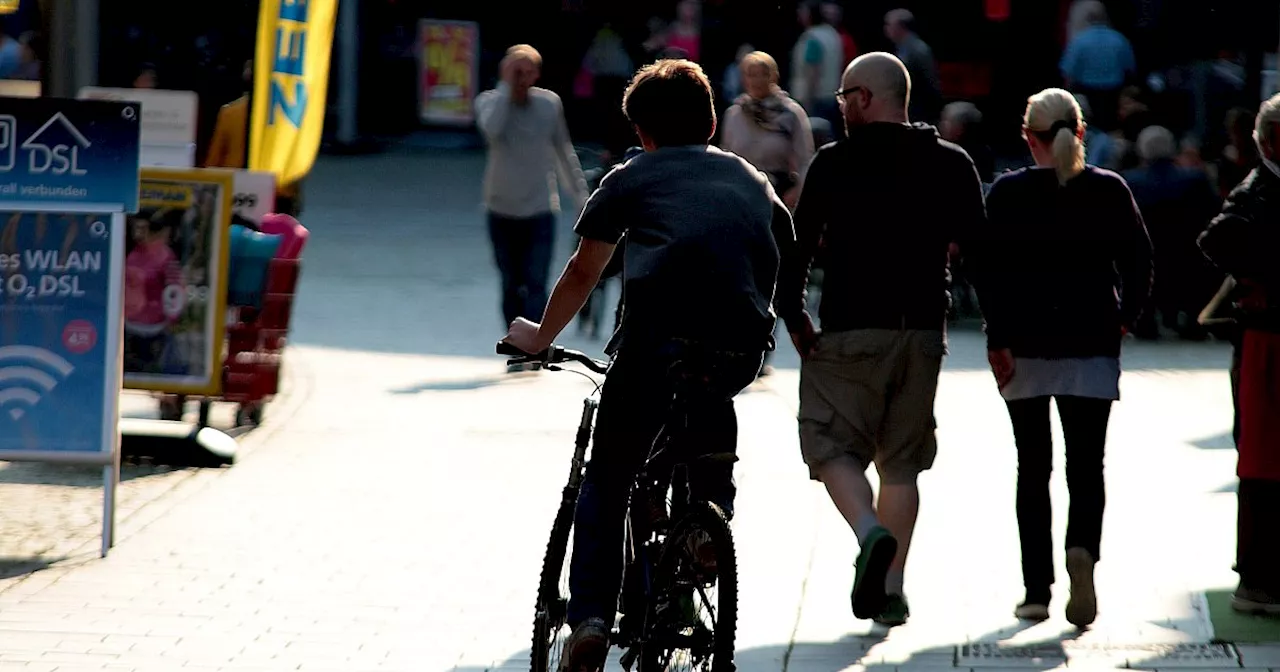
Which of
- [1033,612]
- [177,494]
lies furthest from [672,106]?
[177,494]

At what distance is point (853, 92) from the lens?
21.0ft

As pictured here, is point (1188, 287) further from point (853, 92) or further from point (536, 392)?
point (853, 92)

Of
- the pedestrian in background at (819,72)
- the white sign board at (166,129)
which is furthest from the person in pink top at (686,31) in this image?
the white sign board at (166,129)

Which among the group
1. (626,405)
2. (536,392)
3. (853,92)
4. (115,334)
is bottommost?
(536,392)

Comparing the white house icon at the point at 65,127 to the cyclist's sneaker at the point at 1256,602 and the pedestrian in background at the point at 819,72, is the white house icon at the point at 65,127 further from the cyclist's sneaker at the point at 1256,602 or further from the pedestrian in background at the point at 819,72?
the pedestrian in background at the point at 819,72

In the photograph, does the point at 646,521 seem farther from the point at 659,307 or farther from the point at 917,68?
the point at 917,68

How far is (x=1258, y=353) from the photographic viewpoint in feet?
22.0

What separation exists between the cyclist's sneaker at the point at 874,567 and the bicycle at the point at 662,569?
0.73 meters

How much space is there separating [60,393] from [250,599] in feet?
4.20

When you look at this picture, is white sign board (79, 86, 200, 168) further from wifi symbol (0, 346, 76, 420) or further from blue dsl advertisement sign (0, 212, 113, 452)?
wifi symbol (0, 346, 76, 420)

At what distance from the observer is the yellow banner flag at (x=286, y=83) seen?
10.2m

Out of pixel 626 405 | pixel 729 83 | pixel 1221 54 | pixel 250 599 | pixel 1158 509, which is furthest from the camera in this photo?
pixel 729 83

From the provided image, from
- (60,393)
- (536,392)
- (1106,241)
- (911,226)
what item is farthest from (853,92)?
(536,392)

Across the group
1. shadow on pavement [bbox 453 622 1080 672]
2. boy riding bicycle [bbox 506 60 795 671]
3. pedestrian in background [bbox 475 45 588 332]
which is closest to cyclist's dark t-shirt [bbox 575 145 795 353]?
boy riding bicycle [bbox 506 60 795 671]
